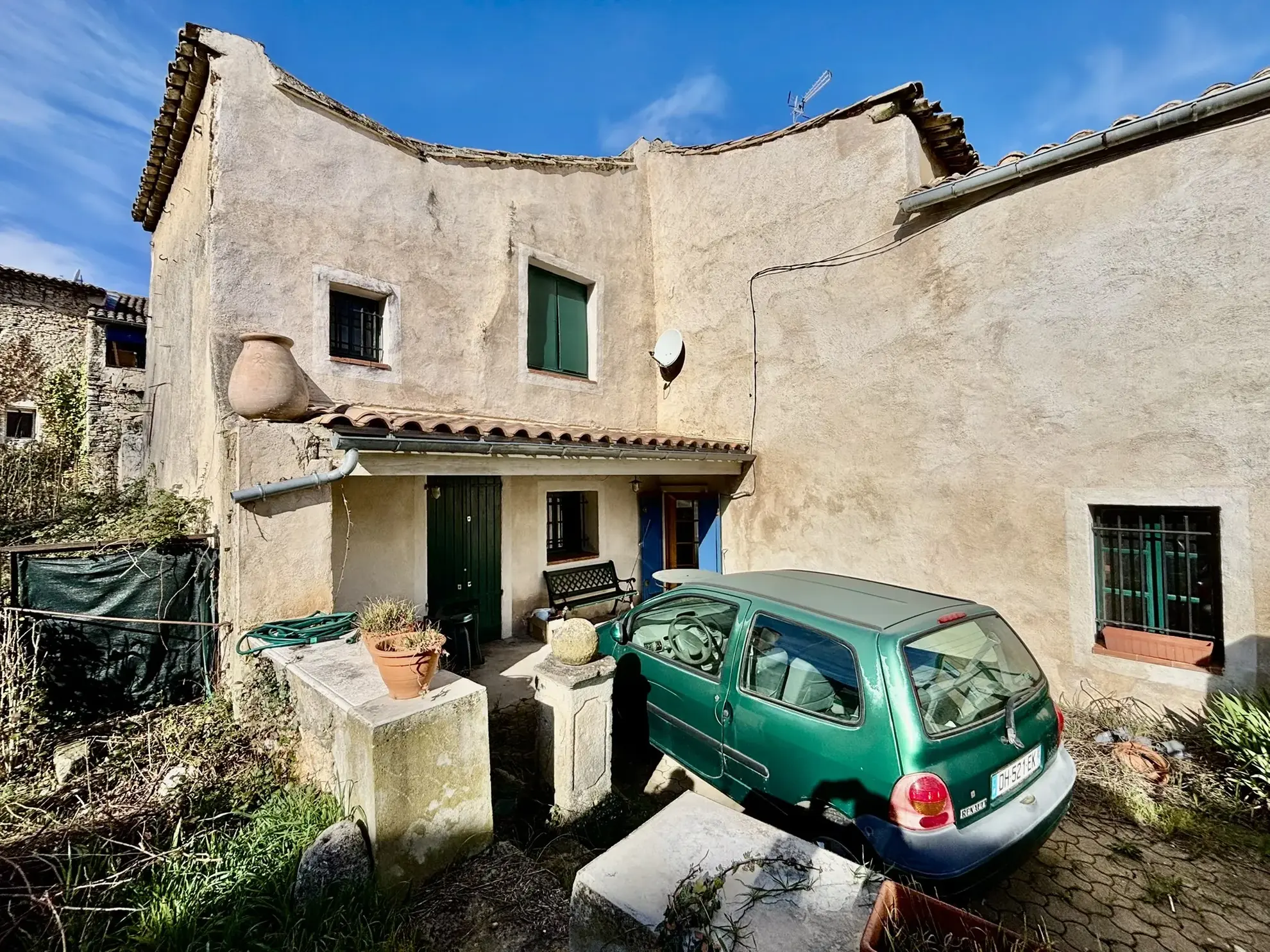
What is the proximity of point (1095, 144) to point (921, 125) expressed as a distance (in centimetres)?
226

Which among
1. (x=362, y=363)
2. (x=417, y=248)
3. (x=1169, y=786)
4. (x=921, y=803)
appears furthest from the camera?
(x=417, y=248)

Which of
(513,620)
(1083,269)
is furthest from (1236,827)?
(513,620)

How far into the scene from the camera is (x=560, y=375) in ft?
27.5

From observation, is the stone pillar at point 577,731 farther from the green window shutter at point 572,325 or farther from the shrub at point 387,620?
the green window shutter at point 572,325

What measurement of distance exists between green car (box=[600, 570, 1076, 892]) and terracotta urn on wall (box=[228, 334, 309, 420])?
12.7 ft

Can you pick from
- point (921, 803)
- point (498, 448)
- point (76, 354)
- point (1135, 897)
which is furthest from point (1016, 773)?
point (76, 354)

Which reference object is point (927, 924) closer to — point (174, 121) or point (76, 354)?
point (174, 121)

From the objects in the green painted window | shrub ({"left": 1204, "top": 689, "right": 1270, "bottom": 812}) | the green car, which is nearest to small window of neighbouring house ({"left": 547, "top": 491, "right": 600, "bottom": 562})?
the green painted window

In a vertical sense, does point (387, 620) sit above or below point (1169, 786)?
above

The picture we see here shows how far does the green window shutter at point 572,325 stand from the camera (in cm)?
855

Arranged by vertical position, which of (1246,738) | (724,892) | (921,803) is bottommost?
(1246,738)

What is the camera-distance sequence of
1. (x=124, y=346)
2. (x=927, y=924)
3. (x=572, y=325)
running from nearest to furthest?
(x=927, y=924) < (x=572, y=325) < (x=124, y=346)

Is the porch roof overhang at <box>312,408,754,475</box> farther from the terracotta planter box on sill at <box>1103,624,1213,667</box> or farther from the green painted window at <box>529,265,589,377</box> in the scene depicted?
the terracotta planter box on sill at <box>1103,624,1213,667</box>

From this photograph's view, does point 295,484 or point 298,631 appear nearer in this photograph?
point 298,631
